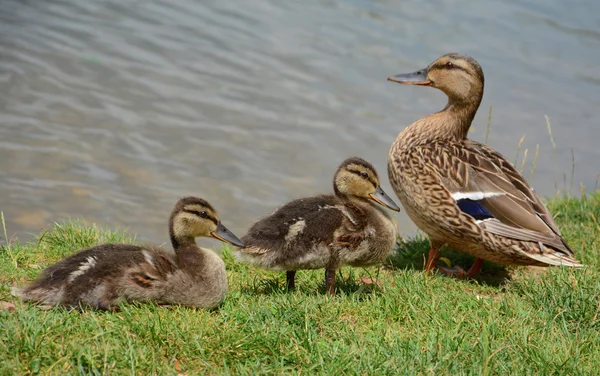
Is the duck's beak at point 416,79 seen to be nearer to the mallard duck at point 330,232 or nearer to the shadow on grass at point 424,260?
the shadow on grass at point 424,260

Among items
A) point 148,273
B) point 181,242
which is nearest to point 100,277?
point 148,273

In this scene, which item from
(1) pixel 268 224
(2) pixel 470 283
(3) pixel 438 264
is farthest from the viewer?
(3) pixel 438 264

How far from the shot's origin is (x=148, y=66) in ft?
39.4

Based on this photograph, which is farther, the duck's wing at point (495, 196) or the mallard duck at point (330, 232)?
the duck's wing at point (495, 196)

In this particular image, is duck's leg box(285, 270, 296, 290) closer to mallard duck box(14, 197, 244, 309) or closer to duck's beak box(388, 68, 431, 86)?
mallard duck box(14, 197, 244, 309)

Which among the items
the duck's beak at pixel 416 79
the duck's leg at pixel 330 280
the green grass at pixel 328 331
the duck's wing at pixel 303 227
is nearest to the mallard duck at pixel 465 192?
the duck's beak at pixel 416 79

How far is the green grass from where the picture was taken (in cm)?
411

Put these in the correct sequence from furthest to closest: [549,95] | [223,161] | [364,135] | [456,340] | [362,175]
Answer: [549,95], [364,135], [223,161], [362,175], [456,340]

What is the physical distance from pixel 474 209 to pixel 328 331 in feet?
7.21

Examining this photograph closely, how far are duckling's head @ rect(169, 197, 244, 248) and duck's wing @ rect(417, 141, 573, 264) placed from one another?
2.05 metres

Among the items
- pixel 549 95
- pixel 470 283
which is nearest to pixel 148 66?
pixel 549 95

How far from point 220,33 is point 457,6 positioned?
4.96 meters

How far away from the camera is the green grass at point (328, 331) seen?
4109 millimetres

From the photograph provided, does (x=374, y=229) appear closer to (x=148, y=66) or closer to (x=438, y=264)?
(x=438, y=264)
